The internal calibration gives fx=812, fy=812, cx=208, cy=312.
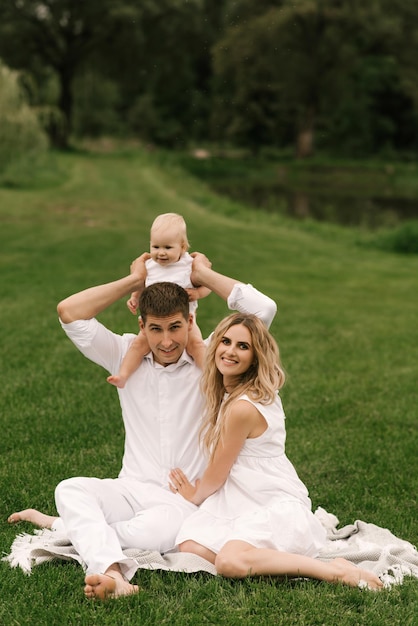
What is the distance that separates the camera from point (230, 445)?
348 cm

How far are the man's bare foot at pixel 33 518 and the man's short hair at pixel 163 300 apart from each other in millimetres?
1110

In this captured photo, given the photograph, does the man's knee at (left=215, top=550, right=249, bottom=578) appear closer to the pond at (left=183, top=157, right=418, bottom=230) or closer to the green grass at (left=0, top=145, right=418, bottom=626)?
the green grass at (left=0, top=145, right=418, bottom=626)

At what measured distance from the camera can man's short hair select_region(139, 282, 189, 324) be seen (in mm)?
3566

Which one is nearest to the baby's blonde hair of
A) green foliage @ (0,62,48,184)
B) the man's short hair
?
the man's short hair

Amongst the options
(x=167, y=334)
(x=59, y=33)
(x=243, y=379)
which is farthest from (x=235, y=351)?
(x=59, y=33)

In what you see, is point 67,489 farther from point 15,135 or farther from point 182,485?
point 15,135

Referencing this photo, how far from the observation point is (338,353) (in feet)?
25.3

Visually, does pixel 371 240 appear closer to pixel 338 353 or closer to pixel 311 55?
pixel 338 353

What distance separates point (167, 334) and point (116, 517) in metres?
0.84

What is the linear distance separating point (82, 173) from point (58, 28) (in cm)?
2048

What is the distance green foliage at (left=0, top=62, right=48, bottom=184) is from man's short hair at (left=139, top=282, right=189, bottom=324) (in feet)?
56.4

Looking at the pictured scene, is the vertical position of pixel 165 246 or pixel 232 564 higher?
pixel 165 246

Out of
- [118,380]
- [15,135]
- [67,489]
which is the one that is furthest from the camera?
[15,135]

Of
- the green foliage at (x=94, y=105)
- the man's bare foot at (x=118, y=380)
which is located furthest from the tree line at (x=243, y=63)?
the man's bare foot at (x=118, y=380)
